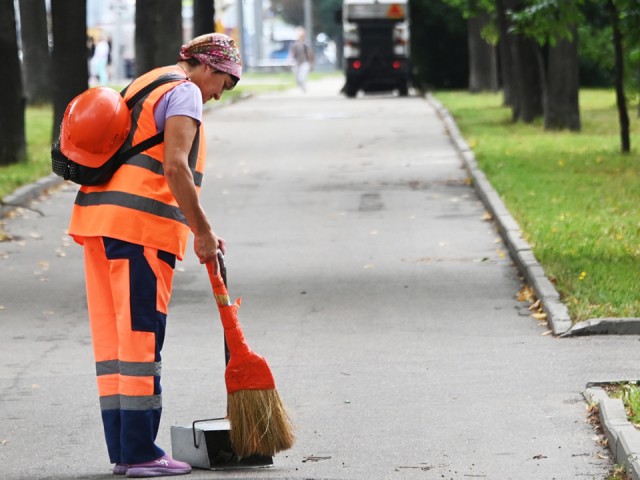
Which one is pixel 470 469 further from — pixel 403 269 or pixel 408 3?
pixel 408 3

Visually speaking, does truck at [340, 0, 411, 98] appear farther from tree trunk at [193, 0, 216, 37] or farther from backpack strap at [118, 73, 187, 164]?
backpack strap at [118, 73, 187, 164]

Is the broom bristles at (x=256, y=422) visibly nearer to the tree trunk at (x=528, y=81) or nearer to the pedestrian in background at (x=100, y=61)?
the tree trunk at (x=528, y=81)

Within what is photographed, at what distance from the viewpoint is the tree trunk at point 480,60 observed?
40.8 metres

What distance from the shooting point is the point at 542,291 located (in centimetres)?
1008

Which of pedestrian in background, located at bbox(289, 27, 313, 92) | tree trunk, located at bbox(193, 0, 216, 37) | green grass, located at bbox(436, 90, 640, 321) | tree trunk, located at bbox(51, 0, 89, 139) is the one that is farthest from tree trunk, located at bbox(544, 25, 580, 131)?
pedestrian in background, located at bbox(289, 27, 313, 92)

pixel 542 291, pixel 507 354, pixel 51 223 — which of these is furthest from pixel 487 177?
pixel 507 354

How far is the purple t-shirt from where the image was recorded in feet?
19.0

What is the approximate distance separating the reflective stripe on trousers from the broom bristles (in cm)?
30

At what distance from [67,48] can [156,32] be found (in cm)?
621

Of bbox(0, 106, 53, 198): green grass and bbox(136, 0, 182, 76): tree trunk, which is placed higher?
bbox(136, 0, 182, 76): tree trunk

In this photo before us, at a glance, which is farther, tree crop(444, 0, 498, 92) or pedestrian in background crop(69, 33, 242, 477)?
tree crop(444, 0, 498, 92)

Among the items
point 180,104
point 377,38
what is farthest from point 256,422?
point 377,38

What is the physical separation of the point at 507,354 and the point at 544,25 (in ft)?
36.2

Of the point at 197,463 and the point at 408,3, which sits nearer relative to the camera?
the point at 197,463
